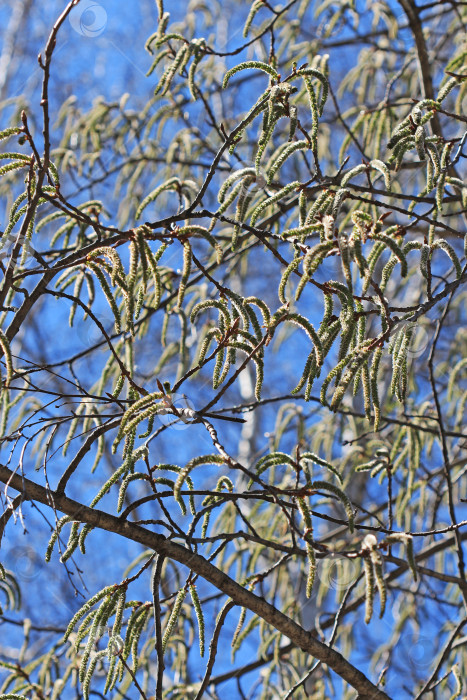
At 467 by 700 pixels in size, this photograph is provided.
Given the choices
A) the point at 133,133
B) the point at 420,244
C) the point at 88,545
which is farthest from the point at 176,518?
the point at 420,244

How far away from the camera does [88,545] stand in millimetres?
6285

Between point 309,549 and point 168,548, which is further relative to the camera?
point 168,548

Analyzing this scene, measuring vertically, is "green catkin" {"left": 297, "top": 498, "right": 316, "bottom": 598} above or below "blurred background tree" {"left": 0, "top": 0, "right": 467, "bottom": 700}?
below

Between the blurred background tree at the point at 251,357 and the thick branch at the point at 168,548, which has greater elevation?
the blurred background tree at the point at 251,357

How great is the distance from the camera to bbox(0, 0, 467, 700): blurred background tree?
1171 millimetres

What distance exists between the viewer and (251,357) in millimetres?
1159

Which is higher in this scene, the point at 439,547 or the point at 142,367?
the point at 142,367

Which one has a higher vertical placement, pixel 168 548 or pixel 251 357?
pixel 251 357

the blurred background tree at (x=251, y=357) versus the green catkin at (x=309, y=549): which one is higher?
the blurred background tree at (x=251, y=357)

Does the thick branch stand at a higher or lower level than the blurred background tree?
lower

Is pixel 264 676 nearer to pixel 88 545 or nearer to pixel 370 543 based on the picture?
pixel 370 543

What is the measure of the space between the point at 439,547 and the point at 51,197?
1287 millimetres

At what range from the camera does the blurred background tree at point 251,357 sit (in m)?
1.17

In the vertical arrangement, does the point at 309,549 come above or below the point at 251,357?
below
